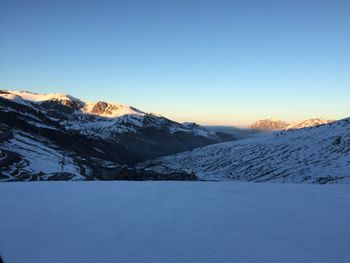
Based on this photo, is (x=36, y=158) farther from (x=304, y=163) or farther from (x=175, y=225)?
(x=175, y=225)

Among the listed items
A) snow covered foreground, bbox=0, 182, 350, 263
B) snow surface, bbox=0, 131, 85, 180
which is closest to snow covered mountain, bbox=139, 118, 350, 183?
snow surface, bbox=0, 131, 85, 180

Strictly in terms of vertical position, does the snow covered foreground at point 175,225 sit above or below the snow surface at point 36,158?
below

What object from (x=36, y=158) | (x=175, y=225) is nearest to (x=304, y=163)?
(x=36, y=158)

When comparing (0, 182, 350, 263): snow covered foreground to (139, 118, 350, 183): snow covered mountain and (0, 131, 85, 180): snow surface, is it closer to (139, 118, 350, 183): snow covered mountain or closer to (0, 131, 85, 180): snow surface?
(0, 131, 85, 180): snow surface

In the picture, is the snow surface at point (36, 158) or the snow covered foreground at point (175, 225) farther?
the snow surface at point (36, 158)

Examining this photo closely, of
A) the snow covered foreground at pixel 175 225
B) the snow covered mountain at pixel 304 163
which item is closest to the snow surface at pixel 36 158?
the snow covered mountain at pixel 304 163

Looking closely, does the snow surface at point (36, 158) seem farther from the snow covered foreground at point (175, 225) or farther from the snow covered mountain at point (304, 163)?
the snow covered foreground at point (175, 225)

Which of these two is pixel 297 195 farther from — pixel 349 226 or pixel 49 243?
pixel 49 243

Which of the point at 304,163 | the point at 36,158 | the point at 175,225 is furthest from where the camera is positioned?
the point at 304,163

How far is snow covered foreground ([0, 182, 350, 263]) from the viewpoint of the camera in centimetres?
884

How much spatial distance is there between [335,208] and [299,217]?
6.14 feet

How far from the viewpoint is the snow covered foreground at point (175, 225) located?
29.0ft

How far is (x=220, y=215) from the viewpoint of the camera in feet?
39.4

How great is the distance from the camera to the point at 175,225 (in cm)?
1092
